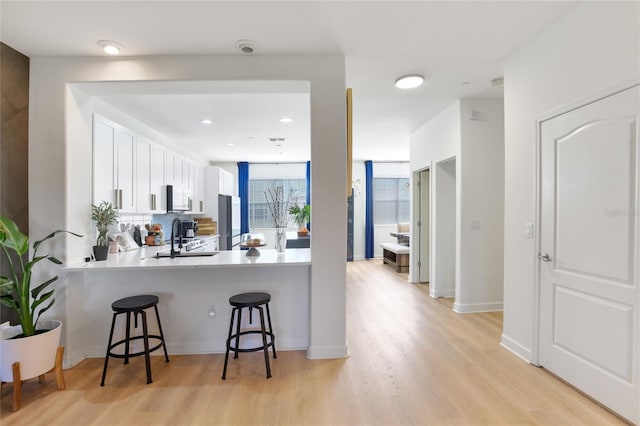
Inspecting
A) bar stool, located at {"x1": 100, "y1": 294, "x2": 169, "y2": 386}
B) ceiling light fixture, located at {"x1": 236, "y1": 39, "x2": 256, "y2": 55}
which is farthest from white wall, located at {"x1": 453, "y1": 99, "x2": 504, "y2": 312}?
bar stool, located at {"x1": 100, "y1": 294, "x2": 169, "y2": 386}

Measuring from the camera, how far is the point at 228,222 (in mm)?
6641

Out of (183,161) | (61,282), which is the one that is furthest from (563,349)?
(183,161)

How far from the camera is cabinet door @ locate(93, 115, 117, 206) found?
2957 millimetres

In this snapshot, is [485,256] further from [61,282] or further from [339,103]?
[61,282]

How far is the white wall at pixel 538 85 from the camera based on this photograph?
1.80 meters

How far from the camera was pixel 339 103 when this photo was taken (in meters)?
2.59

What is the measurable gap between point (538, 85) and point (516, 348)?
2265 mm

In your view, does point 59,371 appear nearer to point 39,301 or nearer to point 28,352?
point 28,352

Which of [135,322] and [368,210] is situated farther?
[368,210]

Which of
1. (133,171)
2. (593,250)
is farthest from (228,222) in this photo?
(593,250)

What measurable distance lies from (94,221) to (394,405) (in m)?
3.07

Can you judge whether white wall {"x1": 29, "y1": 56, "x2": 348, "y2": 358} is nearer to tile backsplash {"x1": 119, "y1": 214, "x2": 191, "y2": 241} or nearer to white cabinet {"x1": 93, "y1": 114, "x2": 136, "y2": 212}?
white cabinet {"x1": 93, "y1": 114, "x2": 136, "y2": 212}

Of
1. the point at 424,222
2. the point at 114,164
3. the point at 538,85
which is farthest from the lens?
the point at 424,222

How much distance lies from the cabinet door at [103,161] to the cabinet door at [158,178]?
0.90 meters
